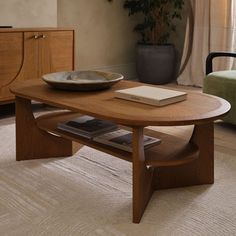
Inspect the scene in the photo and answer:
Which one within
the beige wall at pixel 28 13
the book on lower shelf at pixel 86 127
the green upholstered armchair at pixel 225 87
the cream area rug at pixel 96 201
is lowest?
the cream area rug at pixel 96 201

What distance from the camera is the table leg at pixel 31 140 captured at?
79.0 inches

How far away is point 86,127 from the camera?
1.87 m

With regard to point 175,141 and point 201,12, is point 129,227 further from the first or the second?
point 201,12

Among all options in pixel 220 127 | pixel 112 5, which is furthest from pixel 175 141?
pixel 112 5

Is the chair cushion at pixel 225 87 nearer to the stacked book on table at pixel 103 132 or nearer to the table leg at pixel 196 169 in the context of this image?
the table leg at pixel 196 169

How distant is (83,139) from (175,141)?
0.41 m

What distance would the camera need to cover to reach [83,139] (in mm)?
1759

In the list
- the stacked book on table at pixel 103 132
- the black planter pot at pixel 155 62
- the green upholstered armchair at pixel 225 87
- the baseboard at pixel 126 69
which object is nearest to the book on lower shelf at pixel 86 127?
the stacked book on table at pixel 103 132

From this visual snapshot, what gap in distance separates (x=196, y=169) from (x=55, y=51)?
1.66 metres

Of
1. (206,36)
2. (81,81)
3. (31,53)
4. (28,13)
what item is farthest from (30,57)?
(206,36)

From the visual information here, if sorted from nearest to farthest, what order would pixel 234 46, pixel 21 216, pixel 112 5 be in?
pixel 21 216 → pixel 234 46 → pixel 112 5

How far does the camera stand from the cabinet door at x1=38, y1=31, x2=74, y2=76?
9.65 feet

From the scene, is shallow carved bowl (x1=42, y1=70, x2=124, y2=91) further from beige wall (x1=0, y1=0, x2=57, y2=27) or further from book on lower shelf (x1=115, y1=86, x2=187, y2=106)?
beige wall (x1=0, y1=0, x2=57, y2=27)

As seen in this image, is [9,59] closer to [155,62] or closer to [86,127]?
[86,127]
